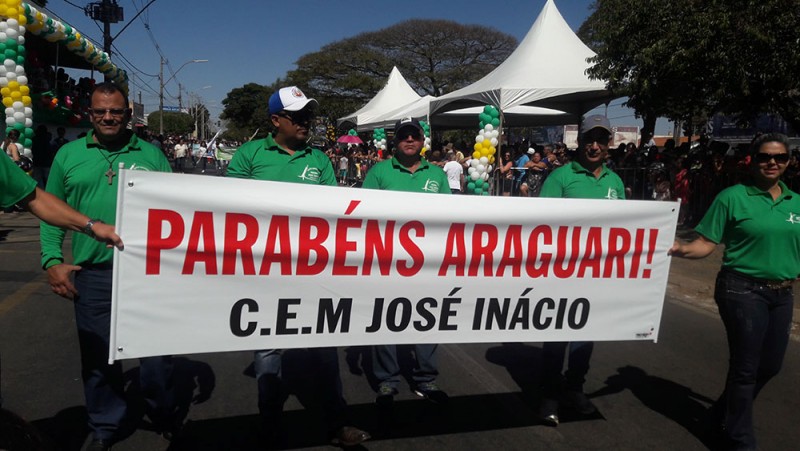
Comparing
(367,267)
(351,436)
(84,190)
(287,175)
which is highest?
(287,175)

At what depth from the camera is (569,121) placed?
2067cm

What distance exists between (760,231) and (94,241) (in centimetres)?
332

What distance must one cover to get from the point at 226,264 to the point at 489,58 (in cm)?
4932

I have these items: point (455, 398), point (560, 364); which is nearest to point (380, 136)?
point (455, 398)

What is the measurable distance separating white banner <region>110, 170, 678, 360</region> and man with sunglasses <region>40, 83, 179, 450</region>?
30 centimetres

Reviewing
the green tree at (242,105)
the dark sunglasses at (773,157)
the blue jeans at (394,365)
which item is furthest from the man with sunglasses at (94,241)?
the green tree at (242,105)

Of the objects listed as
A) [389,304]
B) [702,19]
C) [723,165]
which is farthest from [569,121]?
[389,304]

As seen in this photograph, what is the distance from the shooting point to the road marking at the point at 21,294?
20.8 feet

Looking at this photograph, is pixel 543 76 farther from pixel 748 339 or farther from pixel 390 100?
pixel 390 100

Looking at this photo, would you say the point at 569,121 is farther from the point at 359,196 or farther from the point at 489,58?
the point at 489,58

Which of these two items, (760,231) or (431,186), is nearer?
(760,231)

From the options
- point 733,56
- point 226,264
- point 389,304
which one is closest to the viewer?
point 226,264

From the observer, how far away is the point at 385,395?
4035 millimetres

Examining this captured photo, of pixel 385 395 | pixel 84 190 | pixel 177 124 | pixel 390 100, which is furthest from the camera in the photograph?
pixel 177 124
